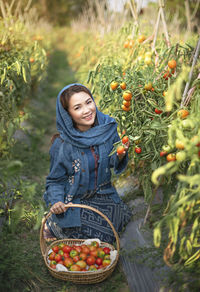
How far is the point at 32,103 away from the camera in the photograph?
14.0 ft

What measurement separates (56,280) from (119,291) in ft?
1.08

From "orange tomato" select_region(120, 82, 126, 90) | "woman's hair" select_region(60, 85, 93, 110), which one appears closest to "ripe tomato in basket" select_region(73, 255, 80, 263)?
"woman's hair" select_region(60, 85, 93, 110)

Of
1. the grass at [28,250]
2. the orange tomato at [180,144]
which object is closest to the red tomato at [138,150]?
the orange tomato at [180,144]

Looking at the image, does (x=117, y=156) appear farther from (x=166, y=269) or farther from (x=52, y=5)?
(x=52, y=5)

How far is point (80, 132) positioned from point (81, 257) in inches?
26.6

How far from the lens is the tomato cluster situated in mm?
1513

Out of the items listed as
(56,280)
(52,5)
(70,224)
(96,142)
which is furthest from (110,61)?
(52,5)

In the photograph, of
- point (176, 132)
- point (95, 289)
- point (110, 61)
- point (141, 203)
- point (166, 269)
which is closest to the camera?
point (176, 132)

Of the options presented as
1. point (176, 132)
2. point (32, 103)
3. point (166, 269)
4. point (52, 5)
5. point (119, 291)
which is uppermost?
point (52, 5)

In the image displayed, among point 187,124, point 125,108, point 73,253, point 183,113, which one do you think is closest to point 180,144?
point 187,124

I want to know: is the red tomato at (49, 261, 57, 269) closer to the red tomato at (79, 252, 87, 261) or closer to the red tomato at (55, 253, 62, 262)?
the red tomato at (55, 253, 62, 262)

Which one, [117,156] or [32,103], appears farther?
[32,103]

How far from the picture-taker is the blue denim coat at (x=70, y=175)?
1.69 m

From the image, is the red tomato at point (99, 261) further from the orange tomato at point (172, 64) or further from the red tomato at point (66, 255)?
the orange tomato at point (172, 64)
